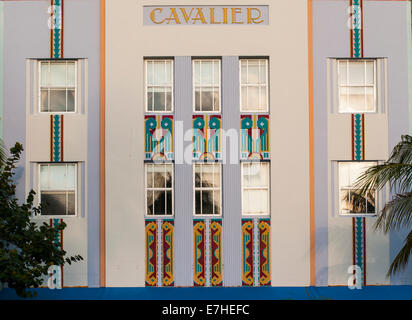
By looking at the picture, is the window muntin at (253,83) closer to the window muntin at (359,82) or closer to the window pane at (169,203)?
the window muntin at (359,82)

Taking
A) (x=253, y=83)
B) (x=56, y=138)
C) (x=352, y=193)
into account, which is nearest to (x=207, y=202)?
(x=253, y=83)

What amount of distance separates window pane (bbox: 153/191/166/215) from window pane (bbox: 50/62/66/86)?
3.70 metres

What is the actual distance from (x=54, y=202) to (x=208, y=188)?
3883 mm

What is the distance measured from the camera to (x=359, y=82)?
33.6ft

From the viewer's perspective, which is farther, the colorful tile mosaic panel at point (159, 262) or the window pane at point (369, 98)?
the window pane at point (369, 98)

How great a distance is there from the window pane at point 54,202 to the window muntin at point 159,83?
3163 millimetres

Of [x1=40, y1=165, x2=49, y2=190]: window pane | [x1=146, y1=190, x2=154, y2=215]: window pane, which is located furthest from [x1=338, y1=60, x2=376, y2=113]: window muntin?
[x1=40, y1=165, x2=49, y2=190]: window pane

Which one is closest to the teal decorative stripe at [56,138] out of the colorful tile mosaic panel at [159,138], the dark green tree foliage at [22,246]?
the dark green tree foliage at [22,246]

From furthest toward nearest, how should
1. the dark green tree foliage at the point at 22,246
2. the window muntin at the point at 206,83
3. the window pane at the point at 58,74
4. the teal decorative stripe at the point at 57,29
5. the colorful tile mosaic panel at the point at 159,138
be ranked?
the window pane at the point at 58,74 → the window muntin at the point at 206,83 → the teal decorative stripe at the point at 57,29 → the colorful tile mosaic panel at the point at 159,138 → the dark green tree foliage at the point at 22,246

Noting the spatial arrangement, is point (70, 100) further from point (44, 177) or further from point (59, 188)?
point (59, 188)

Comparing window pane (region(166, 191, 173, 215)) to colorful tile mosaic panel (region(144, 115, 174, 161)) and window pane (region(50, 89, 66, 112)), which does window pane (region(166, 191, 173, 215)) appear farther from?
window pane (region(50, 89, 66, 112))

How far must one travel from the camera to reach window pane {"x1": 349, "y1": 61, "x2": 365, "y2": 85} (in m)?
10.2

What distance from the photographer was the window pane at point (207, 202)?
9.95m

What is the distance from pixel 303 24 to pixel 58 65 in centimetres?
626
